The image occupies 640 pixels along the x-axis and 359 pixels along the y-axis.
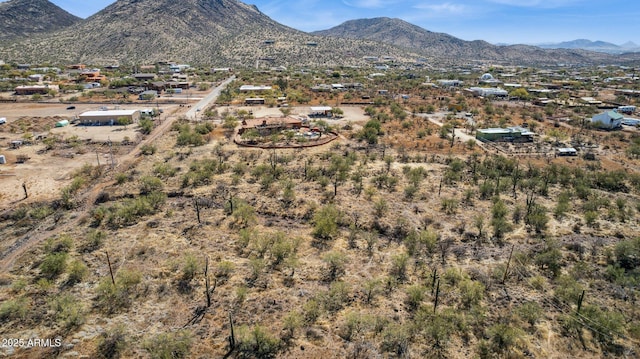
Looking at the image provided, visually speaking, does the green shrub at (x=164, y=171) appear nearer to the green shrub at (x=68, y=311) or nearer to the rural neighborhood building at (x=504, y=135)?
the green shrub at (x=68, y=311)

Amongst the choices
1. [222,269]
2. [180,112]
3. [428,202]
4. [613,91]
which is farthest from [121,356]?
[613,91]

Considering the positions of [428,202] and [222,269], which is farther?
[428,202]

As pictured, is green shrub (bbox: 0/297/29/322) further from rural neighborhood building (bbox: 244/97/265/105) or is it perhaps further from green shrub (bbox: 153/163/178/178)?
rural neighborhood building (bbox: 244/97/265/105)

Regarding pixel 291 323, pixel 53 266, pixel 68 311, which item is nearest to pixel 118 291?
pixel 68 311

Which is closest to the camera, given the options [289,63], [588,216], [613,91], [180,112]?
[588,216]

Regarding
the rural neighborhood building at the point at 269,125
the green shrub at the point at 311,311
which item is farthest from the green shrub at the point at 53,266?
the rural neighborhood building at the point at 269,125

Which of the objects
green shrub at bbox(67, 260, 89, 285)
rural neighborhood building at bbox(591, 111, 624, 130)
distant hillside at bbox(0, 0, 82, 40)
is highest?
distant hillside at bbox(0, 0, 82, 40)

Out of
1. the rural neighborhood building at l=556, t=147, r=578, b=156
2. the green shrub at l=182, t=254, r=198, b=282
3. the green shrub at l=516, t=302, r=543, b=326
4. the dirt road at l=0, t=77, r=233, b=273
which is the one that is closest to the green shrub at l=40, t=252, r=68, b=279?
the dirt road at l=0, t=77, r=233, b=273

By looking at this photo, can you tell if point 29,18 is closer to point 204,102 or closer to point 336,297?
point 204,102

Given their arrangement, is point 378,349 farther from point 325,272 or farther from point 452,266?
point 452,266
